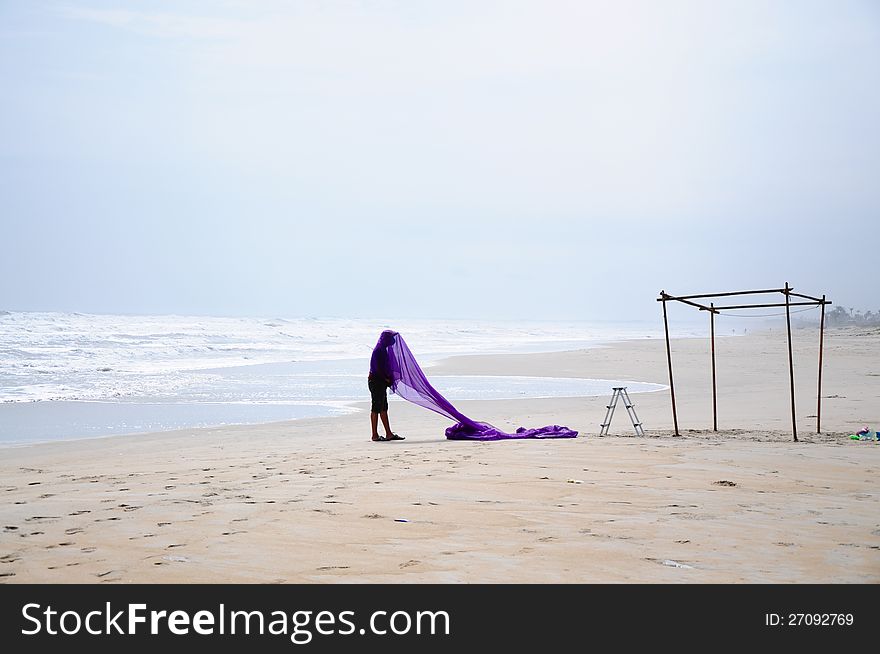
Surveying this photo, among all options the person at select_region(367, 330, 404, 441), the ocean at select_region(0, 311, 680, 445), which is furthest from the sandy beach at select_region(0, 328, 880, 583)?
the ocean at select_region(0, 311, 680, 445)

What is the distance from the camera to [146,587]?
4340mm

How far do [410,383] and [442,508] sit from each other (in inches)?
236

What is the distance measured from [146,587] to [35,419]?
10.8m

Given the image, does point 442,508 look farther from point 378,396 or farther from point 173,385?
point 173,385

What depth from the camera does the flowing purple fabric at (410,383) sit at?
37.6ft

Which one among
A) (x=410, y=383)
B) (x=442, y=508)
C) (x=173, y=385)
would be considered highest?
(x=410, y=383)

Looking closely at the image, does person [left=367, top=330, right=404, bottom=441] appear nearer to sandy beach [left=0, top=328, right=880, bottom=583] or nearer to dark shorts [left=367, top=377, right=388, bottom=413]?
dark shorts [left=367, top=377, right=388, bottom=413]

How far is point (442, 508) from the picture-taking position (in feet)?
20.6

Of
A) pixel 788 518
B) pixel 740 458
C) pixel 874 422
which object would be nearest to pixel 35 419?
pixel 740 458

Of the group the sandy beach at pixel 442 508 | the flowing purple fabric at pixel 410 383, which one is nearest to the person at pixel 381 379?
the flowing purple fabric at pixel 410 383

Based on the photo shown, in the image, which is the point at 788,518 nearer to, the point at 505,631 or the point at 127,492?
the point at 505,631

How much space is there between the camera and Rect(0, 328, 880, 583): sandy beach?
470 cm

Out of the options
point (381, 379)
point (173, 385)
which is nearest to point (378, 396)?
point (381, 379)

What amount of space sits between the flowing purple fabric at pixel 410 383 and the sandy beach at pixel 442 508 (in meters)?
0.49
